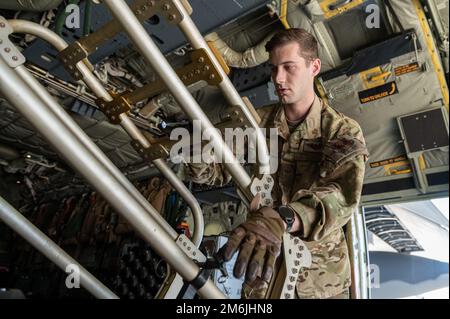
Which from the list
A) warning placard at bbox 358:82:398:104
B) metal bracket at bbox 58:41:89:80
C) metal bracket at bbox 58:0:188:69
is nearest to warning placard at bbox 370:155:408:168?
warning placard at bbox 358:82:398:104

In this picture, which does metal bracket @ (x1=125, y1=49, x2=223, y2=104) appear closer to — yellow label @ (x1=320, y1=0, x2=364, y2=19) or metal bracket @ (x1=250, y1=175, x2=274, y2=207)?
metal bracket @ (x1=250, y1=175, x2=274, y2=207)

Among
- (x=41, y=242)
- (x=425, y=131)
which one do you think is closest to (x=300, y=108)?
(x=41, y=242)

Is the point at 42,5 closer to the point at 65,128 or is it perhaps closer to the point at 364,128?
the point at 65,128

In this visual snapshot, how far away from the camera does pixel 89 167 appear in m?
0.82

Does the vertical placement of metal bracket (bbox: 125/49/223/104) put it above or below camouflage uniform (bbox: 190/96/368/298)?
above

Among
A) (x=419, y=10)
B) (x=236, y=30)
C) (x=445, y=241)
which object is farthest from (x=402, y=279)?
(x=236, y=30)

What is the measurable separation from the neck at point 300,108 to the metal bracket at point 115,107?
0.77 meters

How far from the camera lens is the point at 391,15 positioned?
206cm

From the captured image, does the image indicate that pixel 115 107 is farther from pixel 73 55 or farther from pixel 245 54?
pixel 245 54

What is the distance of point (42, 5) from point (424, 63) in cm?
256

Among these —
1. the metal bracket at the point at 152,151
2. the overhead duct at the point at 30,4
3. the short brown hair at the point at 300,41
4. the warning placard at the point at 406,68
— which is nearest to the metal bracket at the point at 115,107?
the metal bracket at the point at 152,151

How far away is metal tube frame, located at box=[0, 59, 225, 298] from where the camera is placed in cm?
73

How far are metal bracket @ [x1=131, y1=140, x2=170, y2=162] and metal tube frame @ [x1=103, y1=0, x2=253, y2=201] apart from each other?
34 centimetres

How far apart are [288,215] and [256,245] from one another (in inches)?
5.7
